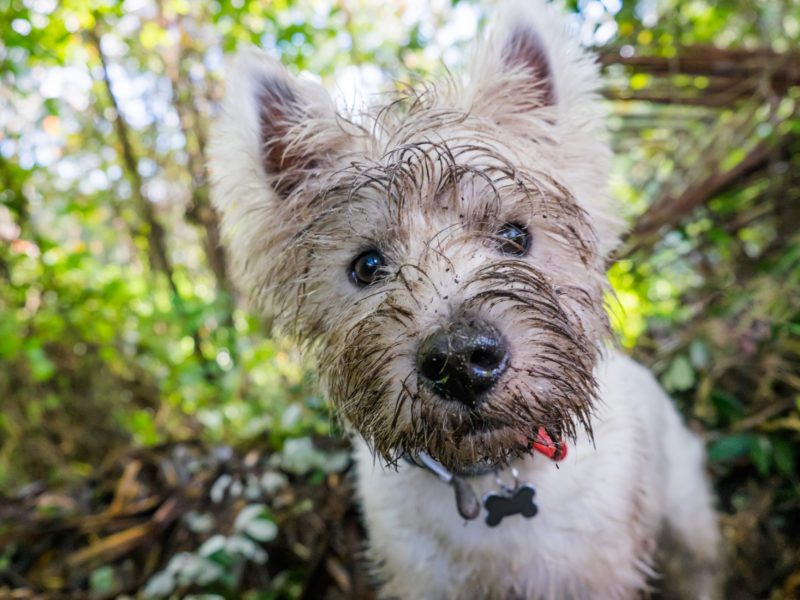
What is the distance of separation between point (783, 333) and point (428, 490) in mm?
2473

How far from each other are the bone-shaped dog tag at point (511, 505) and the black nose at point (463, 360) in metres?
0.61

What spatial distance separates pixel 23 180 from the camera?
4.37m

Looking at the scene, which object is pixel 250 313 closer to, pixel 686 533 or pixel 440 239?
pixel 440 239

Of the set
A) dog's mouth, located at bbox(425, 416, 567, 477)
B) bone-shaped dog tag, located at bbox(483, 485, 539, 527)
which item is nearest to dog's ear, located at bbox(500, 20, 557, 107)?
dog's mouth, located at bbox(425, 416, 567, 477)

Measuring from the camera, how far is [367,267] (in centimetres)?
209

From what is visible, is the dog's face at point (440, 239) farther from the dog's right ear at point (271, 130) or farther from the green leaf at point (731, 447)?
the green leaf at point (731, 447)

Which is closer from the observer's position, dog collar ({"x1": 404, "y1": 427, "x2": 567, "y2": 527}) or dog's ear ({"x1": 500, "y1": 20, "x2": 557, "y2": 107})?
→ dog collar ({"x1": 404, "y1": 427, "x2": 567, "y2": 527})

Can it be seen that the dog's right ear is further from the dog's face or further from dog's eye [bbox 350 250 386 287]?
dog's eye [bbox 350 250 386 287]

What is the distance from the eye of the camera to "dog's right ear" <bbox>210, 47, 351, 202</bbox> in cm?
218

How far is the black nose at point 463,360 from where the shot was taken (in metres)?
1.50

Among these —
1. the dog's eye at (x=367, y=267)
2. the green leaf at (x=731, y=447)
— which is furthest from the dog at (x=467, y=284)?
the green leaf at (x=731, y=447)

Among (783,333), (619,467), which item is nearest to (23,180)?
(619,467)

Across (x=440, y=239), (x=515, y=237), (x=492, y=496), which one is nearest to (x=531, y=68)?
(x=515, y=237)

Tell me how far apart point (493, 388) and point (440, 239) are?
0.59 metres
